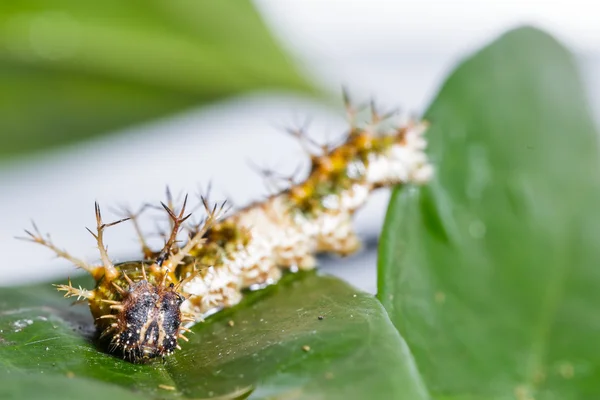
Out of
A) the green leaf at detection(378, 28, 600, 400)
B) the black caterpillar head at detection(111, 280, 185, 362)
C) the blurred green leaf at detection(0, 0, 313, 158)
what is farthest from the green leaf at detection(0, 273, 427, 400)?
the blurred green leaf at detection(0, 0, 313, 158)

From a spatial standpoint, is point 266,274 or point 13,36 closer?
point 266,274

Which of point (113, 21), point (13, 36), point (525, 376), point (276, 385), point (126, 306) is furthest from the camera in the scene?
point (113, 21)

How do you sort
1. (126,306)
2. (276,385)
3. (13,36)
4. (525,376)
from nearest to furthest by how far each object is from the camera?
(276,385), (126,306), (525,376), (13,36)

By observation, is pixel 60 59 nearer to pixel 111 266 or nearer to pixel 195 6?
pixel 195 6

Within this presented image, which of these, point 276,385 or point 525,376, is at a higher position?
point 276,385

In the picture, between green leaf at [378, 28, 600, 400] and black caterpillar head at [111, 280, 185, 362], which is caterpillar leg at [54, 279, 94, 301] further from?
green leaf at [378, 28, 600, 400]

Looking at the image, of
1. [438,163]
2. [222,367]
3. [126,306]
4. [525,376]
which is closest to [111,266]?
[126,306]

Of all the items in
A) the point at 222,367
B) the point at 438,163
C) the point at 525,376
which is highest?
the point at 438,163

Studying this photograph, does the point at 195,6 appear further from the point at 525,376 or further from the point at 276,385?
the point at 276,385
